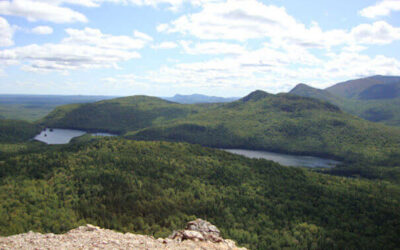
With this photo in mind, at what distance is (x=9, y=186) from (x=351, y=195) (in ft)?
635

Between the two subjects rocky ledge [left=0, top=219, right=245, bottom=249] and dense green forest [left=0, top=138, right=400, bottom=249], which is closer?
rocky ledge [left=0, top=219, right=245, bottom=249]

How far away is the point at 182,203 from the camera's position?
149125 millimetres

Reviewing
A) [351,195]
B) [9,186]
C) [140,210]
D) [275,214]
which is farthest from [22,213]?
[351,195]

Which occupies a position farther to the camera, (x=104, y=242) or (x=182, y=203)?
(x=182, y=203)

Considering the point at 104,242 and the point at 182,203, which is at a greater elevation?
the point at 104,242

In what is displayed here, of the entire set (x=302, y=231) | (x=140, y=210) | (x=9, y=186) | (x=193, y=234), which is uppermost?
(x=193, y=234)

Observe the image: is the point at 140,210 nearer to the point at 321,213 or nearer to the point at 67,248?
the point at 67,248

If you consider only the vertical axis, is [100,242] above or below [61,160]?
above

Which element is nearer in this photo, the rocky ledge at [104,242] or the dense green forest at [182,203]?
the rocky ledge at [104,242]

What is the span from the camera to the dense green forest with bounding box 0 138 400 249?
382ft

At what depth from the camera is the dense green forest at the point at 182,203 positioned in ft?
382

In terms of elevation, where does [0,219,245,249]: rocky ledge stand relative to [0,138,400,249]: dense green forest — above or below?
above

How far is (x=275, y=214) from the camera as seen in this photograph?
155125 mm

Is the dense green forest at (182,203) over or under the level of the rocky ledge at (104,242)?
under
